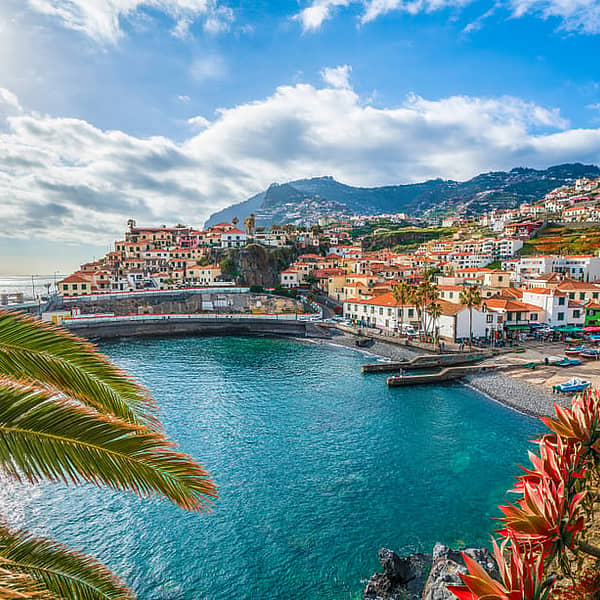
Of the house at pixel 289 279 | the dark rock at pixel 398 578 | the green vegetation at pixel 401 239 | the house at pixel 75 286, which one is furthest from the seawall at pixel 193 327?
the green vegetation at pixel 401 239

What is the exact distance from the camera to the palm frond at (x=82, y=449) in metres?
2.76

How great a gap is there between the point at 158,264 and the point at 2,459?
88.0 meters

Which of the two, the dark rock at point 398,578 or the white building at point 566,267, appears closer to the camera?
the dark rock at point 398,578

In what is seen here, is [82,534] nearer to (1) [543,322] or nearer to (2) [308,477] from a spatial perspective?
(2) [308,477]

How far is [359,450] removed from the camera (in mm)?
19688

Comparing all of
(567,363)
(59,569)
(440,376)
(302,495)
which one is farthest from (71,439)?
(567,363)

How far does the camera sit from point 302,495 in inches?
623

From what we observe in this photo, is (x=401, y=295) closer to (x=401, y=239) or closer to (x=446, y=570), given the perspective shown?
(x=446, y=570)

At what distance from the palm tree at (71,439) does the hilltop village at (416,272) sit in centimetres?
3957

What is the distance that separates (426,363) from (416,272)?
165 ft

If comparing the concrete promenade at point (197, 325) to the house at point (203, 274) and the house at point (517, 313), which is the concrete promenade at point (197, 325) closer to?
the house at point (203, 274)

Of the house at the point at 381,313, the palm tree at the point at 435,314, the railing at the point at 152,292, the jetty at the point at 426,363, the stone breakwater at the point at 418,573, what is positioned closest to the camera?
the stone breakwater at the point at 418,573

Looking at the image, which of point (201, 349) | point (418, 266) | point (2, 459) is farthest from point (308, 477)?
point (418, 266)

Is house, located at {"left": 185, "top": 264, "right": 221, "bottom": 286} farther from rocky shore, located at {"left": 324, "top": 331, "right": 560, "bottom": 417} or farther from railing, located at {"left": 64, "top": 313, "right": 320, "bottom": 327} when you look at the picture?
rocky shore, located at {"left": 324, "top": 331, "right": 560, "bottom": 417}
